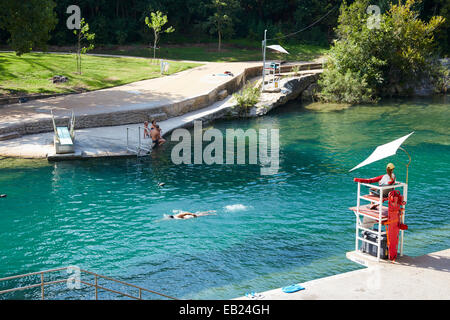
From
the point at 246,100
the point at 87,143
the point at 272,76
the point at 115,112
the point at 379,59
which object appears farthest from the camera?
the point at 272,76

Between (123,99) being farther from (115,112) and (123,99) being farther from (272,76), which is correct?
(272,76)

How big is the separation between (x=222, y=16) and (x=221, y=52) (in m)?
4.03

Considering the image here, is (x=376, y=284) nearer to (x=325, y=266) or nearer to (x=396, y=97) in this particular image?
(x=325, y=266)

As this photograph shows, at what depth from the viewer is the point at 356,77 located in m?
43.3

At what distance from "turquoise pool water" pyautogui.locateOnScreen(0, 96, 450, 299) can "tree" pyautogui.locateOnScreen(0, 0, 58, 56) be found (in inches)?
375

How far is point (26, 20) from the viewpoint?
99.1ft

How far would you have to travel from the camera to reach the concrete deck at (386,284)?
10406 millimetres

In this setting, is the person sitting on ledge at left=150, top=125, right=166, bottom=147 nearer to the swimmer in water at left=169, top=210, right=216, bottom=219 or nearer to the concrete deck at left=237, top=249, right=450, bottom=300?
the swimmer in water at left=169, top=210, right=216, bottom=219

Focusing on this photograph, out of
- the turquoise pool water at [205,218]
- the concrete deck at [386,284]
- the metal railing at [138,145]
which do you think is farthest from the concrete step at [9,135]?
the concrete deck at [386,284]

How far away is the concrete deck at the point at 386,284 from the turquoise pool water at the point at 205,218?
2.43 m

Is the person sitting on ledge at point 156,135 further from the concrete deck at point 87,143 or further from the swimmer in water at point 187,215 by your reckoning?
the swimmer in water at point 187,215

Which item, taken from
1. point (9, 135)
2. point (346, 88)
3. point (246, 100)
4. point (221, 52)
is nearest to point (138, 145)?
point (9, 135)

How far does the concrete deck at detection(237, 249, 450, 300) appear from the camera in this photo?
34.1 ft

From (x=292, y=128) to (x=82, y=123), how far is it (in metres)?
13.4
